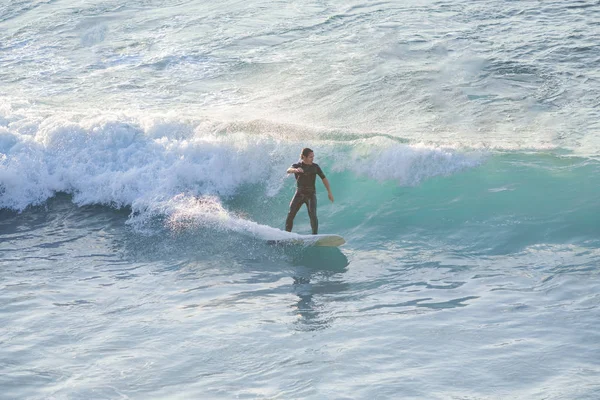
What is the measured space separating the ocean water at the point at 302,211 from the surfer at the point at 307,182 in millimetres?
617

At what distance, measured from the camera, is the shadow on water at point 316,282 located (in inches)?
330

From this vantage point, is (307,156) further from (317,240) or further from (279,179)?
(279,179)

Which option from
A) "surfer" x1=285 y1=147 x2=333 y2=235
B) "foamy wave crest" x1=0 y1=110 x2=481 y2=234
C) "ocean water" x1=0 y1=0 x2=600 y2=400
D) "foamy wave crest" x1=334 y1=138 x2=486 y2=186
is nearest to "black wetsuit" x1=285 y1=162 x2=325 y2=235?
"surfer" x1=285 y1=147 x2=333 y2=235

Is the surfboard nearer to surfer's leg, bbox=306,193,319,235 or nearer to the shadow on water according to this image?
the shadow on water

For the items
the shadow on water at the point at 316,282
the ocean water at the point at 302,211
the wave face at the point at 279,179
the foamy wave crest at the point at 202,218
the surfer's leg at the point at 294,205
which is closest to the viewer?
the ocean water at the point at 302,211

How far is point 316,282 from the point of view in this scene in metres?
9.71

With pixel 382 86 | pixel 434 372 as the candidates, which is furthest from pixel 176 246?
pixel 382 86

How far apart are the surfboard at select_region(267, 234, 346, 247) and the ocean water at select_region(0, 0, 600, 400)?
15cm

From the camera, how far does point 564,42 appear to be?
686 inches

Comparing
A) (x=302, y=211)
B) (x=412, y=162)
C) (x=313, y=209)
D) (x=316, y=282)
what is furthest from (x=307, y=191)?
(x=412, y=162)

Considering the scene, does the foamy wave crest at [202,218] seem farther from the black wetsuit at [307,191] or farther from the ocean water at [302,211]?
the black wetsuit at [307,191]

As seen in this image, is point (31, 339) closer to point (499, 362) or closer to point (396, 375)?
point (396, 375)

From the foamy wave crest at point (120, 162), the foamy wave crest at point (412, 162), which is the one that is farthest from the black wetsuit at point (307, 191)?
the foamy wave crest at point (120, 162)

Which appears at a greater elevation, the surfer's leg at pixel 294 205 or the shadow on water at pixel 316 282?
the surfer's leg at pixel 294 205
